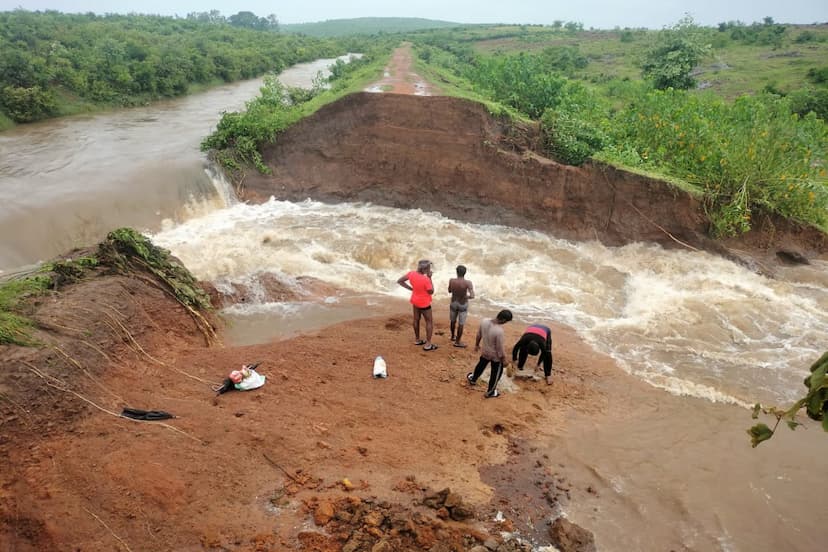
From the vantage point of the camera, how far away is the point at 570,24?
75812mm

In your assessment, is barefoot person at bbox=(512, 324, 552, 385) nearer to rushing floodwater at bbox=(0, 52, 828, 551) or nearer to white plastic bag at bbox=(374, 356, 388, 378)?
rushing floodwater at bbox=(0, 52, 828, 551)

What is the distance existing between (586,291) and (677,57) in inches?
766

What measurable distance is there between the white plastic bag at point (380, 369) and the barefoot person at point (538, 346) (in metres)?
1.82

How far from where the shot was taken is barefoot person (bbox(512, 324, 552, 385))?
6.61m

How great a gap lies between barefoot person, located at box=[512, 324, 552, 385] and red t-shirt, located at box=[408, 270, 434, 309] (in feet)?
4.70

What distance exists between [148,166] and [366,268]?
318 inches

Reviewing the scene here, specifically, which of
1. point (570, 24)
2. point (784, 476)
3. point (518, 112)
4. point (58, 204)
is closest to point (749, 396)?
point (784, 476)

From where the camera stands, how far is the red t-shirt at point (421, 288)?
701 centimetres

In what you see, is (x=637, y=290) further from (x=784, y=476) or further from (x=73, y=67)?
(x=73, y=67)

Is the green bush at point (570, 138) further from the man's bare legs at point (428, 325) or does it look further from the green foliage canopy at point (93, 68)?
the green foliage canopy at point (93, 68)

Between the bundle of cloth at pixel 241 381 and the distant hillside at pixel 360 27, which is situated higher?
the distant hillside at pixel 360 27

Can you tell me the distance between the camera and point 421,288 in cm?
703

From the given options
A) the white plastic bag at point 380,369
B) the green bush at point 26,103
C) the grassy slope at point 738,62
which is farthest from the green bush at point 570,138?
the green bush at point 26,103

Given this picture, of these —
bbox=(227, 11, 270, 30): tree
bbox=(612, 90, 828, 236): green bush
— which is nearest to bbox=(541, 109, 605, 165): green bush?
bbox=(612, 90, 828, 236): green bush
